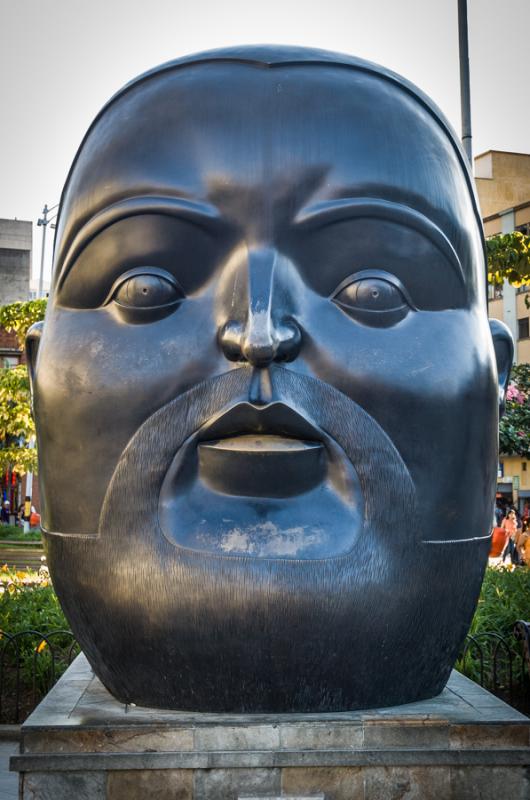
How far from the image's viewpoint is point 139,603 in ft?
13.5

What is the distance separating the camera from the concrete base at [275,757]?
3977 millimetres

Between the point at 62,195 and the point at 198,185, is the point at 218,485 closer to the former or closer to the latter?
the point at 198,185

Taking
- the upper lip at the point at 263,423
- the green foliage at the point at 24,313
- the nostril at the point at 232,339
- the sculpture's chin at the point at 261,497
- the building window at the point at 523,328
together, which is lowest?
the sculpture's chin at the point at 261,497

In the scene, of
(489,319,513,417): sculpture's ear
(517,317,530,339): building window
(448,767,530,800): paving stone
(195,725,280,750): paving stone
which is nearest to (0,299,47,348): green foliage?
(489,319,513,417): sculpture's ear

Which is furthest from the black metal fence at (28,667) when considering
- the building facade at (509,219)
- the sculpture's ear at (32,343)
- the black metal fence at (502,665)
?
the building facade at (509,219)

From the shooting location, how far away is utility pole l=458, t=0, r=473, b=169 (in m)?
12.1

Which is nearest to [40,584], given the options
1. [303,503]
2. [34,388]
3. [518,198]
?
[34,388]

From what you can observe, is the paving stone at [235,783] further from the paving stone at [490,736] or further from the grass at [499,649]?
the grass at [499,649]

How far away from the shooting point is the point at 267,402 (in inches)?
160

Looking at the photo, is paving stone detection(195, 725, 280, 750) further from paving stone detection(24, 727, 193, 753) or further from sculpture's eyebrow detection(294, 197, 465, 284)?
sculpture's eyebrow detection(294, 197, 465, 284)

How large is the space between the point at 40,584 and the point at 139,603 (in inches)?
339

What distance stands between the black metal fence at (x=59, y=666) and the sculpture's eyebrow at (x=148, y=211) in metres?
4.73

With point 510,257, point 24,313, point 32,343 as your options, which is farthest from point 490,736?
point 24,313

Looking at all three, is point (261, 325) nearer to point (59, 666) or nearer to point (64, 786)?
point (64, 786)
